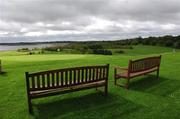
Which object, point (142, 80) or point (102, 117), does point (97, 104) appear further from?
point (142, 80)

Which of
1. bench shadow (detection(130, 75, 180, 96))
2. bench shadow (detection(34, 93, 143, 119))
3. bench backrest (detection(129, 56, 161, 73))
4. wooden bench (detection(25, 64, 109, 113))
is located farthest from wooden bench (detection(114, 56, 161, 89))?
bench shadow (detection(34, 93, 143, 119))

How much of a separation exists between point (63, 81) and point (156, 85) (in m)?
4.02

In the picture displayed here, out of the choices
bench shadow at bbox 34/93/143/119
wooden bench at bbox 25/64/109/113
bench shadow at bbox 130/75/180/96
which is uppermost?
wooden bench at bbox 25/64/109/113

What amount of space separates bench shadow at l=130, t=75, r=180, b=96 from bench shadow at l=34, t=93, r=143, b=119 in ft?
5.08

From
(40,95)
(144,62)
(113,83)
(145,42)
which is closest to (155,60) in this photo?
(144,62)

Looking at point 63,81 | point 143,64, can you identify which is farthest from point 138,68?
point 63,81

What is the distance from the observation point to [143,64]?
346 inches

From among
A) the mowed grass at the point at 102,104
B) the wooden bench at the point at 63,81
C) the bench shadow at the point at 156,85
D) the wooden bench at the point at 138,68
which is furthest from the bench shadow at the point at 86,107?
the bench shadow at the point at 156,85

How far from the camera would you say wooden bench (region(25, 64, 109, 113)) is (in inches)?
223

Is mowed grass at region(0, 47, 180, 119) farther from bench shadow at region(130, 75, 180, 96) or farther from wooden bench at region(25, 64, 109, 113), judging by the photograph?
wooden bench at region(25, 64, 109, 113)

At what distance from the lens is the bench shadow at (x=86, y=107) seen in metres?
5.54

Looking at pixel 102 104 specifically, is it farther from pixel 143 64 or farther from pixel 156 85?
pixel 143 64

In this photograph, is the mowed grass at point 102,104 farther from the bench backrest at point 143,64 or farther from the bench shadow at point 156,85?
the bench backrest at point 143,64

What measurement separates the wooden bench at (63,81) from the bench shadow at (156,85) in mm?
1795
